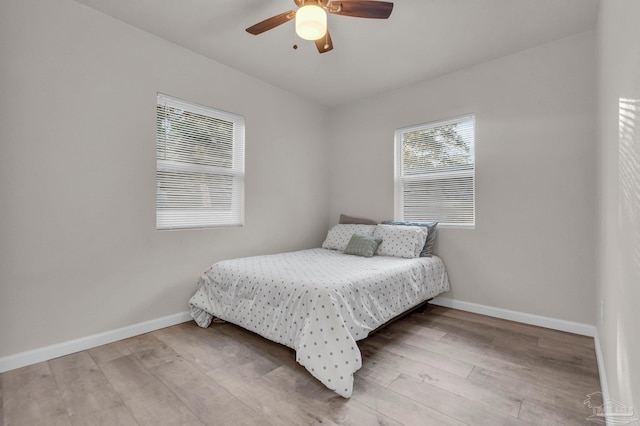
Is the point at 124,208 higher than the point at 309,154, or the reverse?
the point at 309,154

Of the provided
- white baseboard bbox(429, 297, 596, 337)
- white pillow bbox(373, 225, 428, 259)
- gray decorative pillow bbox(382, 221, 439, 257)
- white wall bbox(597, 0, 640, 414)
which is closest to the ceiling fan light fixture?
white wall bbox(597, 0, 640, 414)

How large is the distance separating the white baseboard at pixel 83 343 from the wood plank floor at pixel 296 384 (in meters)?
0.05

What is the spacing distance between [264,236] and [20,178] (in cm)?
218

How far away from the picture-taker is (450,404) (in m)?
1.67

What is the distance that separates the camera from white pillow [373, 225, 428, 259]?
10.4 feet

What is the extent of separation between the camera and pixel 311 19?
182cm

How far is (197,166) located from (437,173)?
2.71 metres

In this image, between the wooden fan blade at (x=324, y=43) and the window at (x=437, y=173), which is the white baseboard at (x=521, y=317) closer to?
the window at (x=437, y=173)

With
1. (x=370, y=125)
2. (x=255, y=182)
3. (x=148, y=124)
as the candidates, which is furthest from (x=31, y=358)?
(x=370, y=125)

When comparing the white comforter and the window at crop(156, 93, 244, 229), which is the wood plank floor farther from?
the window at crop(156, 93, 244, 229)

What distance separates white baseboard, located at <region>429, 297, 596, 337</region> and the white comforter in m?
0.27

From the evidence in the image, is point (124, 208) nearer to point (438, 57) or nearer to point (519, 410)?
point (519, 410)

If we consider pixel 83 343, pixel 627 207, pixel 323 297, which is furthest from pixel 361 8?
pixel 83 343

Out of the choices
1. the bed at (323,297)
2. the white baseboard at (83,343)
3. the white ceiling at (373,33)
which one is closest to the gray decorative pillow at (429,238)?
the bed at (323,297)
